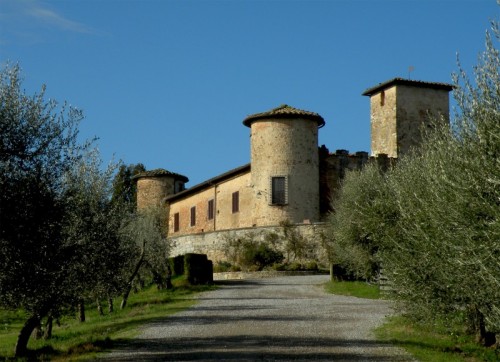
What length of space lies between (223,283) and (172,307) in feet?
32.1

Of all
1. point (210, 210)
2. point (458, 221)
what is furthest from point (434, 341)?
point (210, 210)

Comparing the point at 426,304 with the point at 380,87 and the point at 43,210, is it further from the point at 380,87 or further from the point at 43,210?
the point at 380,87

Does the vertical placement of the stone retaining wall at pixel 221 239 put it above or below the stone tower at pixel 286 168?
below

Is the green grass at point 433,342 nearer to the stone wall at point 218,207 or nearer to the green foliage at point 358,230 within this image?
the green foliage at point 358,230

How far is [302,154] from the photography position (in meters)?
43.0

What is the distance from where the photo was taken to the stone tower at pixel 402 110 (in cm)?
4672

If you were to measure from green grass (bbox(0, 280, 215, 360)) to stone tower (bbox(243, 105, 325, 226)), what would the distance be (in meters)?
11.4

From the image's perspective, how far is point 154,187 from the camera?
5734 centimetres

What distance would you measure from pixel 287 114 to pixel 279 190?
4432mm

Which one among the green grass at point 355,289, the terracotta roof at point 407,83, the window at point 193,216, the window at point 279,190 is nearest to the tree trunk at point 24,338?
the green grass at point 355,289

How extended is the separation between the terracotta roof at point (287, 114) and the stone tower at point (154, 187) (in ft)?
49.1

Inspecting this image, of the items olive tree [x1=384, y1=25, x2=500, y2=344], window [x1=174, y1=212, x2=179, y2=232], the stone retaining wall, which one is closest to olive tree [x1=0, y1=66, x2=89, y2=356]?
olive tree [x1=384, y1=25, x2=500, y2=344]

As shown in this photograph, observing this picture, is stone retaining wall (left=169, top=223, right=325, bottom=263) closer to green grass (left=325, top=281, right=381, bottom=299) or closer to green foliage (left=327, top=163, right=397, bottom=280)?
green grass (left=325, top=281, right=381, bottom=299)

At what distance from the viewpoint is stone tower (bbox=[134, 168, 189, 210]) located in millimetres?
57312
